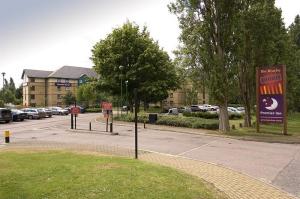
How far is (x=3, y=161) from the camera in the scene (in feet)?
45.4

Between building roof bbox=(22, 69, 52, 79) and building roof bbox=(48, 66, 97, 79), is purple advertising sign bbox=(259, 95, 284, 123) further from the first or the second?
building roof bbox=(22, 69, 52, 79)

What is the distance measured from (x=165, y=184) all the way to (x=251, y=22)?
2808cm

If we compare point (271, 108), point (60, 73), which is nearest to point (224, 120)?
point (271, 108)

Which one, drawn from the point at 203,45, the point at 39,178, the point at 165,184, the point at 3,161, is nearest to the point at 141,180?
the point at 165,184

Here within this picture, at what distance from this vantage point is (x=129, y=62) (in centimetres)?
4922

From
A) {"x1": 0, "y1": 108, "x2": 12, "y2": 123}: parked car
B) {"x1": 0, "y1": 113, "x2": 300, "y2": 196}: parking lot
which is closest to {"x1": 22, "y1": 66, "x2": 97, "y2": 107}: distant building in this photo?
{"x1": 0, "y1": 108, "x2": 12, "y2": 123}: parked car

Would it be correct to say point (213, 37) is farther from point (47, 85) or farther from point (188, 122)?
point (47, 85)

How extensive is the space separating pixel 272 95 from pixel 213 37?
21.4 feet

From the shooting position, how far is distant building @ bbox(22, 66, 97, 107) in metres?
109

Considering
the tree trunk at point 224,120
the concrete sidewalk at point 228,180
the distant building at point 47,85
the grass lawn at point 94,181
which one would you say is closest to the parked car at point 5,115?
the tree trunk at point 224,120

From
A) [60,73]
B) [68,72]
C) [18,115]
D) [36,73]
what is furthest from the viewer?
[68,72]

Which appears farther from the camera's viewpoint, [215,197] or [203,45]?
[203,45]

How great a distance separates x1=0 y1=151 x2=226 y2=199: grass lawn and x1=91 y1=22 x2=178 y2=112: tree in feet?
113

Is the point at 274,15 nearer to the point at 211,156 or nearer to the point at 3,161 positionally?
the point at 211,156
